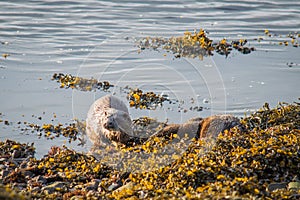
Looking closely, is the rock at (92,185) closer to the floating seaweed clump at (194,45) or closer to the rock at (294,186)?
the rock at (294,186)

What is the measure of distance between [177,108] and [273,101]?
1.84 meters

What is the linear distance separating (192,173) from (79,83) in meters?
6.14

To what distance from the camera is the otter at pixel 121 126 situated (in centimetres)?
823

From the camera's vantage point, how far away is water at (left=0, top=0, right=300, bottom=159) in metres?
10.3

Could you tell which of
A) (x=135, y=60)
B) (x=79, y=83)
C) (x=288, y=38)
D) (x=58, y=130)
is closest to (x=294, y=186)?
→ (x=58, y=130)

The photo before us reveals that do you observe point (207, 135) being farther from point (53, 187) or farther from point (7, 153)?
point (7, 153)

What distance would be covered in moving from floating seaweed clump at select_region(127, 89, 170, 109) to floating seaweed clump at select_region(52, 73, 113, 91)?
839mm

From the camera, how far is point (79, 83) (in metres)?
11.7

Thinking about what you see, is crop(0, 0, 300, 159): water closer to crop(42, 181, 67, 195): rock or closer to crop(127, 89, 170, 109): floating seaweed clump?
crop(127, 89, 170, 109): floating seaweed clump


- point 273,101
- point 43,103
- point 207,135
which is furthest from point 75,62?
point 207,135

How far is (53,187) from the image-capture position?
258 inches

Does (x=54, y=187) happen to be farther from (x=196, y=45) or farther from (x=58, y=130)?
(x=196, y=45)

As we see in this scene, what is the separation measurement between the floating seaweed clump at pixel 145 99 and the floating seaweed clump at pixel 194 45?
2.58m

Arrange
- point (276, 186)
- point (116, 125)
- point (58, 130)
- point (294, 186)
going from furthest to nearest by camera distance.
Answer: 1. point (58, 130)
2. point (116, 125)
3. point (276, 186)
4. point (294, 186)
